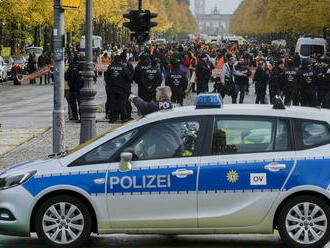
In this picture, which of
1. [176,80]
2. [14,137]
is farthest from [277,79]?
[14,137]

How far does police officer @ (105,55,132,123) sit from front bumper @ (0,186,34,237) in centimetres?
1235

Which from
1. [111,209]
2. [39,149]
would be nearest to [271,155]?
[111,209]

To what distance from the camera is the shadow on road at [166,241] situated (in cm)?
810

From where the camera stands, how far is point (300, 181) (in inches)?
304

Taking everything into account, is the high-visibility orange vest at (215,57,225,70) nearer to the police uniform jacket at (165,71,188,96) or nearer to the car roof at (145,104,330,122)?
the police uniform jacket at (165,71,188,96)

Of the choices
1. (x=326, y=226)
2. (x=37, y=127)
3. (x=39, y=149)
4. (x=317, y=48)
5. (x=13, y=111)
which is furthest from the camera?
(x=317, y=48)

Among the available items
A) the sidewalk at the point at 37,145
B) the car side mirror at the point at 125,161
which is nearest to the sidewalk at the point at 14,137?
the sidewalk at the point at 37,145

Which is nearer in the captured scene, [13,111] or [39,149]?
[39,149]

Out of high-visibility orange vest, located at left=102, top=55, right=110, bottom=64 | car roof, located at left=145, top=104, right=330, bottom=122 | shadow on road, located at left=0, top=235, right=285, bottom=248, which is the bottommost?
shadow on road, located at left=0, top=235, right=285, bottom=248

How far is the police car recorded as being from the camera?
7.74m

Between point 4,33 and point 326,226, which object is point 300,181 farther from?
point 4,33

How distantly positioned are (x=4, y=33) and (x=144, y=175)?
63.5 m

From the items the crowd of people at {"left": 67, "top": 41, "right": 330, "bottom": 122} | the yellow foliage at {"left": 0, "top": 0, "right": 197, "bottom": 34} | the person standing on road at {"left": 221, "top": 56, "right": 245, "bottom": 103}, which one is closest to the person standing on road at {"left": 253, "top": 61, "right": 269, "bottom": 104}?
the crowd of people at {"left": 67, "top": 41, "right": 330, "bottom": 122}

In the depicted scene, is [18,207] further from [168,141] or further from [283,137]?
[283,137]
